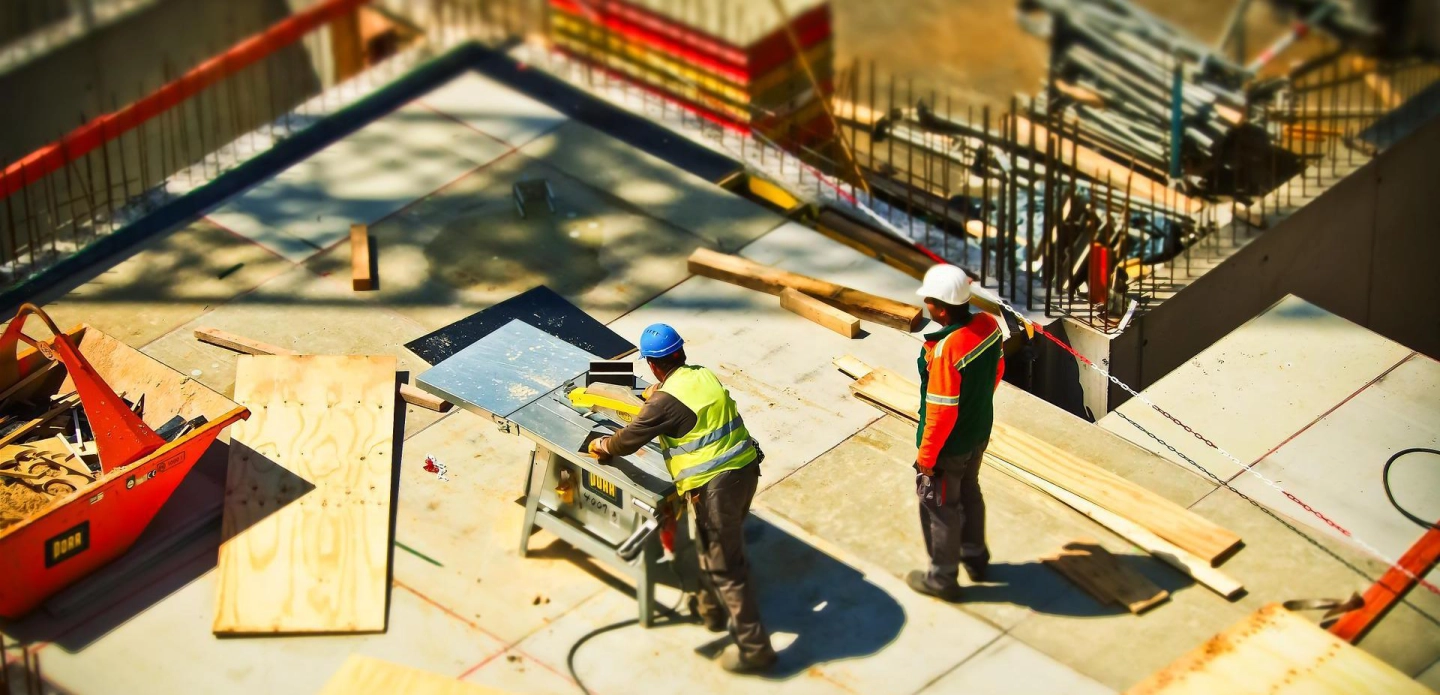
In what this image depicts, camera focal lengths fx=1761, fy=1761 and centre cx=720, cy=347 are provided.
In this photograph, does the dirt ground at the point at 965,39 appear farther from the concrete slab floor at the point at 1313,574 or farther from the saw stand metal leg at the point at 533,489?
the saw stand metal leg at the point at 533,489

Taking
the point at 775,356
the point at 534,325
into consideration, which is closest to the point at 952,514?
the point at 775,356

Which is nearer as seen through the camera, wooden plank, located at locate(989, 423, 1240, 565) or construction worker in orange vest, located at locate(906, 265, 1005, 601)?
construction worker in orange vest, located at locate(906, 265, 1005, 601)

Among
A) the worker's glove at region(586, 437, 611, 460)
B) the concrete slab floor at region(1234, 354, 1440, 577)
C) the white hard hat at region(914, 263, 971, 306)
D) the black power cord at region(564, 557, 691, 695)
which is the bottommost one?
the black power cord at region(564, 557, 691, 695)

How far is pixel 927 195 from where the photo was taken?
1475 cm

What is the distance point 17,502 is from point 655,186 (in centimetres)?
596

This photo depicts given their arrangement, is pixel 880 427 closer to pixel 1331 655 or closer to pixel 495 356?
pixel 495 356

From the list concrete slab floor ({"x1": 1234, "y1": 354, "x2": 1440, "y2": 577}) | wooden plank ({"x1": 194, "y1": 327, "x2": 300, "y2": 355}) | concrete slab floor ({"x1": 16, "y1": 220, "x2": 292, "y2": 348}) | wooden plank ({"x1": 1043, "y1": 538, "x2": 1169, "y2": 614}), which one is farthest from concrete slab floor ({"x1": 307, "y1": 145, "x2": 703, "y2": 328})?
concrete slab floor ({"x1": 1234, "y1": 354, "x2": 1440, "y2": 577})

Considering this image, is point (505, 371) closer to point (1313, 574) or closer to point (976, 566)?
point (976, 566)

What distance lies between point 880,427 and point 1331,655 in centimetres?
335

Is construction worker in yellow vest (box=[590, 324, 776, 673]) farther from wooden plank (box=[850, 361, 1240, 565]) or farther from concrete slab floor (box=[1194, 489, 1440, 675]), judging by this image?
concrete slab floor (box=[1194, 489, 1440, 675])

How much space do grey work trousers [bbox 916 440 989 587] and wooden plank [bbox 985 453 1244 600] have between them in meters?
0.91

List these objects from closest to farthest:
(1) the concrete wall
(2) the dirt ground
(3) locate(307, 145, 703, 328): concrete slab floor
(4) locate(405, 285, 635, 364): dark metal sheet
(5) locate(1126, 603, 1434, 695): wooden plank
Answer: (5) locate(1126, 603, 1434, 695): wooden plank → (4) locate(405, 285, 635, 364): dark metal sheet → (3) locate(307, 145, 703, 328): concrete slab floor → (1) the concrete wall → (2) the dirt ground

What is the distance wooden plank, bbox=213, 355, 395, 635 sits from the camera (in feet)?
32.5

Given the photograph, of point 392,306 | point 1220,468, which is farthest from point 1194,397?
point 392,306
